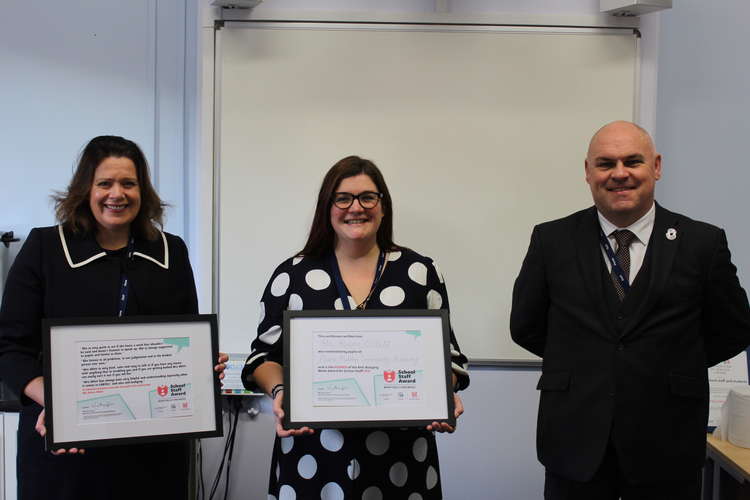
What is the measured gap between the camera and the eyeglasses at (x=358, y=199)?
1852mm

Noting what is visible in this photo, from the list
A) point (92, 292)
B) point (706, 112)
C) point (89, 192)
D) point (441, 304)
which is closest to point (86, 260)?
point (92, 292)

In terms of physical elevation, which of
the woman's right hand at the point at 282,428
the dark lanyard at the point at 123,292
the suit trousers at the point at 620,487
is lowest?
the suit trousers at the point at 620,487

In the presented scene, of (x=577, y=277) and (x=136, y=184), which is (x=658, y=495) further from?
(x=136, y=184)

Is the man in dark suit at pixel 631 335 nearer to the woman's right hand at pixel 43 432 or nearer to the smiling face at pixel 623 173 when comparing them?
the smiling face at pixel 623 173

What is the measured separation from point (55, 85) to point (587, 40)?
2.58 m

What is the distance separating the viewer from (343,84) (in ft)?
9.53

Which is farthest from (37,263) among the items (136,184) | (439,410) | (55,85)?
(55,85)

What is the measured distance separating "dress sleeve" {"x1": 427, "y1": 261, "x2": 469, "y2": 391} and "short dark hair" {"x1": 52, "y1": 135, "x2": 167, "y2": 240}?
0.84 metres

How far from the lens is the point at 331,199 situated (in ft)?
6.18

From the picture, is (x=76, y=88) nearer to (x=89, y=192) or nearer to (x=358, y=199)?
(x=89, y=192)

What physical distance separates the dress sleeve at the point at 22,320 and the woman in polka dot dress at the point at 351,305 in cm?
58

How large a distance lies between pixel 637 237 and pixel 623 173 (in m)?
0.20

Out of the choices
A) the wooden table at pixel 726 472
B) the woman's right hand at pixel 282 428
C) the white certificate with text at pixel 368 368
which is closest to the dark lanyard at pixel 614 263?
the white certificate with text at pixel 368 368

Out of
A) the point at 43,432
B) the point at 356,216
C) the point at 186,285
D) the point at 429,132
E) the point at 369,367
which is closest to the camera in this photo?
the point at 43,432
